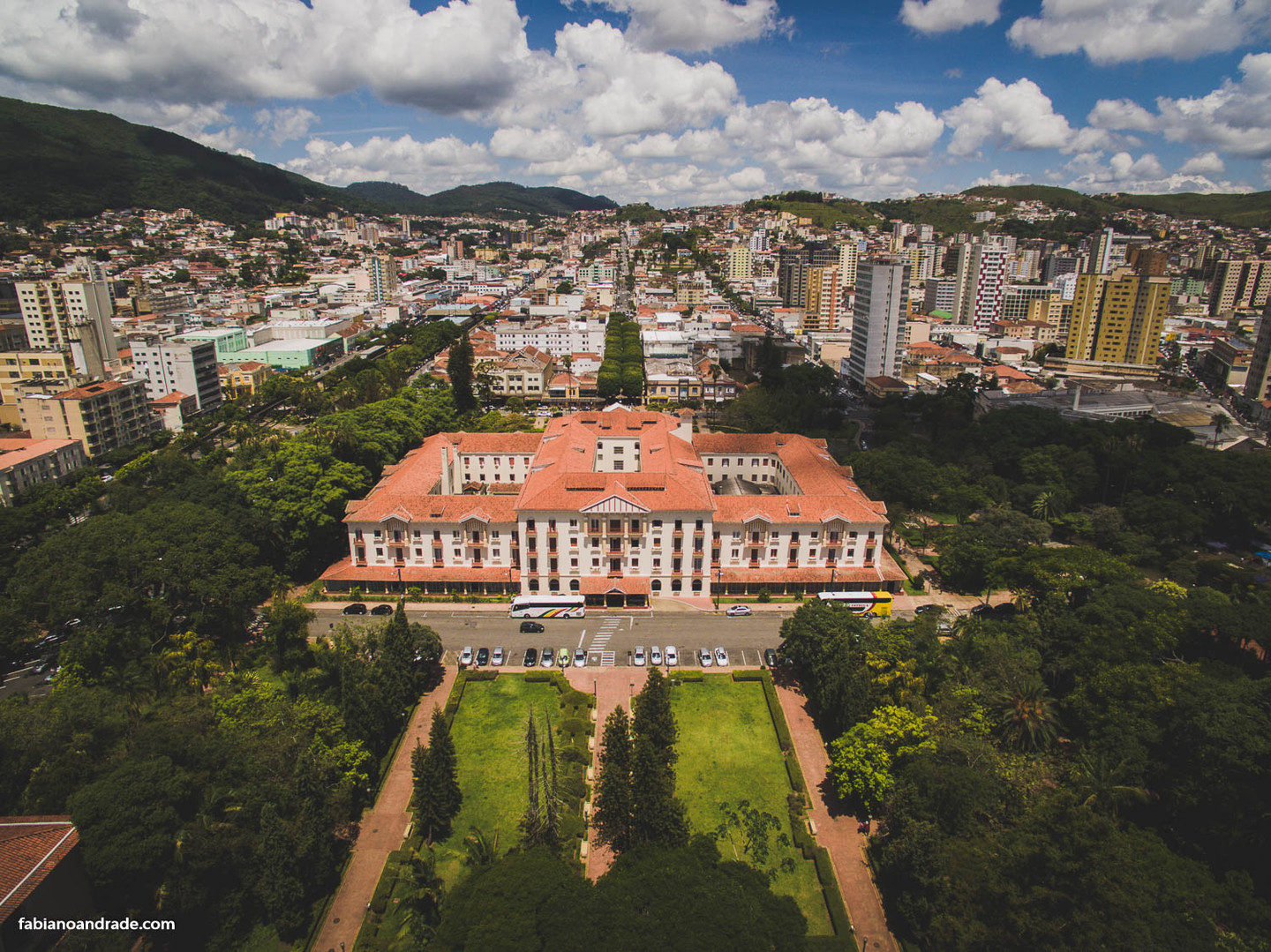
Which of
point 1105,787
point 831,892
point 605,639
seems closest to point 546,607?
point 605,639

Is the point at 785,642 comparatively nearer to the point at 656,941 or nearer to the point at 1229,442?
the point at 656,941

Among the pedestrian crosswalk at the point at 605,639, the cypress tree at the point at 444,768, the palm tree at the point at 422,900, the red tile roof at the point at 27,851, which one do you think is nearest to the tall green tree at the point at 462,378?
the pedestrian crosswalk at the point at 605,639

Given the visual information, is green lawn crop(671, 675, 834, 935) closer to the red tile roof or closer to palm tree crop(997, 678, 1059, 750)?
palm tree crop(997, 678, 1059, 750)

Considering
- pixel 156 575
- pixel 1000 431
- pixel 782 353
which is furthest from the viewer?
pixel 782 353

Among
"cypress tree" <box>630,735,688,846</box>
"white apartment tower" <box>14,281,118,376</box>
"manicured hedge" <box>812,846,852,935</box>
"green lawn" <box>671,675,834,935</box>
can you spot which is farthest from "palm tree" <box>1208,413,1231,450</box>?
"white apartment tower" <box>14,281,118,376</box>

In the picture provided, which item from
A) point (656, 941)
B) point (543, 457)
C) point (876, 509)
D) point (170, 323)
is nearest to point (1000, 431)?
point (876, 509)

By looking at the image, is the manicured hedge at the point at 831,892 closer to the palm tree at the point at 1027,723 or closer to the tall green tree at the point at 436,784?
the palm tree at the point at 1027,723

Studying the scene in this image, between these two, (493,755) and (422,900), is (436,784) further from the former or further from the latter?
(493,755)
